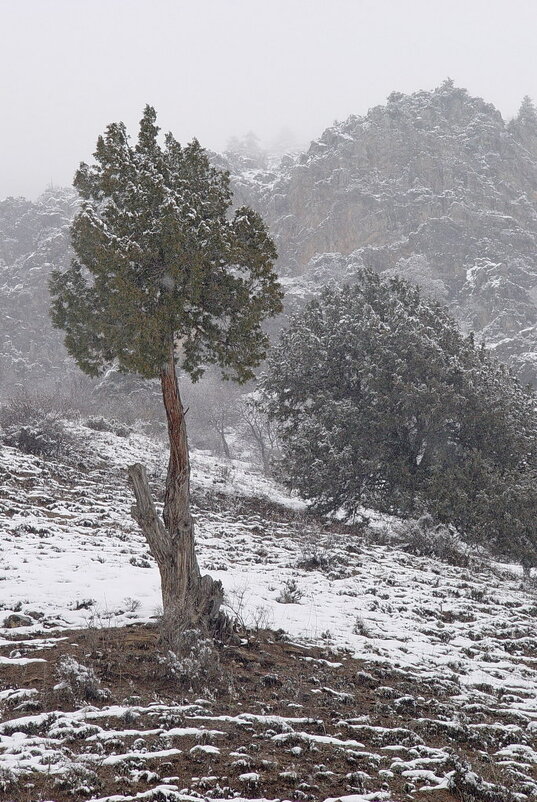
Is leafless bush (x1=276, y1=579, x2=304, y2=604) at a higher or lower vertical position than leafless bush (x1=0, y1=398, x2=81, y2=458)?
lower

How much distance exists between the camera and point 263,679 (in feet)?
22.1

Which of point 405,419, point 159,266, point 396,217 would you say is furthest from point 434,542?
point 396,217

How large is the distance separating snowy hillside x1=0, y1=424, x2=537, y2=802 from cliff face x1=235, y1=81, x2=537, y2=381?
69324mm

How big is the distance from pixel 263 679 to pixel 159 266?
20.0 ft

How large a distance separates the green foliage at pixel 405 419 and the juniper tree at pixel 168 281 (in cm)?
1012

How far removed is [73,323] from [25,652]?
572cm

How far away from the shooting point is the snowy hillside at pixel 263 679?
4.54 metres

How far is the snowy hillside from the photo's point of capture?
4.54 m

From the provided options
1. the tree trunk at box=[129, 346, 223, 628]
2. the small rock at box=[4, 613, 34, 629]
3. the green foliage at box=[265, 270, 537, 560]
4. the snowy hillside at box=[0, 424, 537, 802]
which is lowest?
the small rock at box=[4, 613, 34, 629]

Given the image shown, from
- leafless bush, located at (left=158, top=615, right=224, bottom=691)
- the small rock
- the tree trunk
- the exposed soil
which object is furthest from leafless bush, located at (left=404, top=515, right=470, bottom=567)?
the small rock

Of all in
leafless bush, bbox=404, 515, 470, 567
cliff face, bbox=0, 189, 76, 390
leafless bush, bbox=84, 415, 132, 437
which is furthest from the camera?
cliff face, bbox=0, 189, 76, 390

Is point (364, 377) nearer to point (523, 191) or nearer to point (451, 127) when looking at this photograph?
point (523, 191)

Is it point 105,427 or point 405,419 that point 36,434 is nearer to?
point 105,427

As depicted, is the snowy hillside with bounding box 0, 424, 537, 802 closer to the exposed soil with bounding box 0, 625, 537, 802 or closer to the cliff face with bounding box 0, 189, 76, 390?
the exposed soil with bounding box 0, 625, 537, 802
